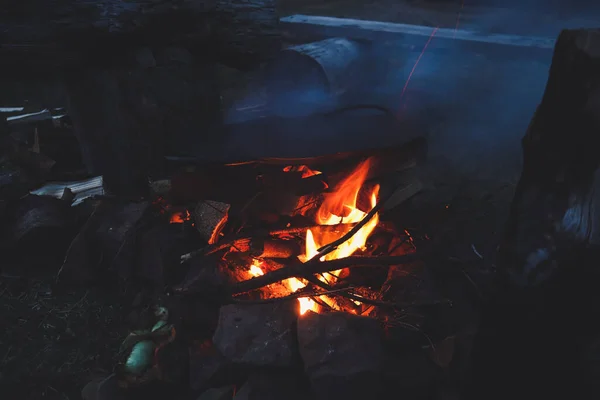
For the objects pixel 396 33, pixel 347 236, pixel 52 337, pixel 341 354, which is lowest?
pixel 52 337

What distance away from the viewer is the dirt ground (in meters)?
2.93

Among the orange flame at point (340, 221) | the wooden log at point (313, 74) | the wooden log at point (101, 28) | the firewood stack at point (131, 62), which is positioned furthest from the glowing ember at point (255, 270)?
the wooden log at point (101, 28)

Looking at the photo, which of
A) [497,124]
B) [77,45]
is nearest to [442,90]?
[497,124]

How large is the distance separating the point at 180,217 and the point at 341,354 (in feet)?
5.15

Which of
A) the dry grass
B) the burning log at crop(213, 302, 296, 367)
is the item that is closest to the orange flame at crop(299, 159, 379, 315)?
the burning log at crop(213, 302, 296, 367)

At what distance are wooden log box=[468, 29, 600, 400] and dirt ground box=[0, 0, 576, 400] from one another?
336mm

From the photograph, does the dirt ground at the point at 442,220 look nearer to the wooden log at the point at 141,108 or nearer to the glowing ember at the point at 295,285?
the glowing ember at the point at 295,285

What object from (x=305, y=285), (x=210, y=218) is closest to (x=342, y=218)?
(x=305, y=285)

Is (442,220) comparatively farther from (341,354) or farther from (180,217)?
(180,217)

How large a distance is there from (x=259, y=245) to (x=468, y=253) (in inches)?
55.3

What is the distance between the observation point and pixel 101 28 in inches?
118

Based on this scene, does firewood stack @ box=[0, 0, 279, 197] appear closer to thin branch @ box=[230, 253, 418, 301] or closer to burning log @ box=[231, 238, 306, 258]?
burning log @ box=[231, 238, 306, 258]

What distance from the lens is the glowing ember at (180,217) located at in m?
3.27

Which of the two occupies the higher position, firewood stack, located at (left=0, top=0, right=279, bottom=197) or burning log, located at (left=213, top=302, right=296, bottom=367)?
firewood stack, located at (left=0, top=0, right=279, bottom=197)
